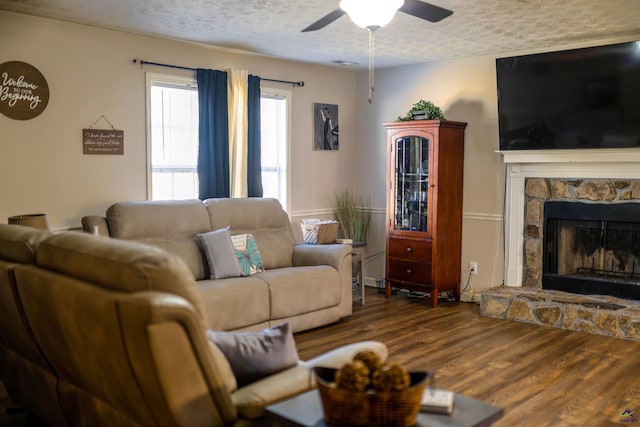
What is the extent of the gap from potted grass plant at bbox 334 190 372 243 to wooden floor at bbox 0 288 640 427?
1090mm

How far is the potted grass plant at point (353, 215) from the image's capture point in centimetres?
675

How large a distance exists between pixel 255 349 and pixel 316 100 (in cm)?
474

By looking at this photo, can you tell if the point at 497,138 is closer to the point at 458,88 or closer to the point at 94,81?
the point at 458,88

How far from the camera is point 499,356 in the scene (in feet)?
14.4

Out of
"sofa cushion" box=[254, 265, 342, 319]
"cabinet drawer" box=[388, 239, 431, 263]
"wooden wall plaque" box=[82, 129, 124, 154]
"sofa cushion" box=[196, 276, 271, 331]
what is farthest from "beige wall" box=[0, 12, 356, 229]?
"cabinet drawer" box=[388, 239, 431, 263]

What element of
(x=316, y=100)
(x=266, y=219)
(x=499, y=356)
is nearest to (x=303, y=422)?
(x=499, y=356)

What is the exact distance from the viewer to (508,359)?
4305 mm

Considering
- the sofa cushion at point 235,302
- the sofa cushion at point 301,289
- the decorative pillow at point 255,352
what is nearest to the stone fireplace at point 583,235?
the sofa cushion at point 301,289

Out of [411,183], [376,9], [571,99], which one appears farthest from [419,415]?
[411,183]

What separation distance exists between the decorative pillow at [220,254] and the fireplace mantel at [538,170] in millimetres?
2696

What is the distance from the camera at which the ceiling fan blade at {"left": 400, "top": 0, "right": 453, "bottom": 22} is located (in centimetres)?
313

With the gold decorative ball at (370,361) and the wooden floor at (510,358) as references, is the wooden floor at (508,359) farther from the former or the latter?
the gold decorative ball at (370,361)

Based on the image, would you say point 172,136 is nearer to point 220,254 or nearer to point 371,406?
point 220,254

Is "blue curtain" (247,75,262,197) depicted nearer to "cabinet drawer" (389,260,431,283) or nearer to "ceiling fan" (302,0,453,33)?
"cabinet drawer" (389,260,431,283)
